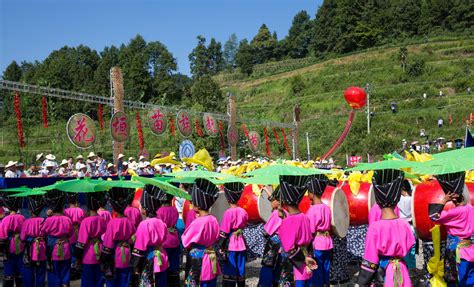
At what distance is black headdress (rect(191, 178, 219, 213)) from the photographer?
5.71 meters

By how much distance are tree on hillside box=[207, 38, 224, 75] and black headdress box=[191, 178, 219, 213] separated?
8340 cm

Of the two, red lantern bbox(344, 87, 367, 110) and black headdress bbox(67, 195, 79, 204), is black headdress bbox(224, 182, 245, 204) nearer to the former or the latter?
black headdress bbox(67, 195, 79, 204)

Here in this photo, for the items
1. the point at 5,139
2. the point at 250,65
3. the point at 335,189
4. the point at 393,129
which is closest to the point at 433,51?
the point at 393,129

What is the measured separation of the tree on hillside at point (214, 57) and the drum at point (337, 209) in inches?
3232

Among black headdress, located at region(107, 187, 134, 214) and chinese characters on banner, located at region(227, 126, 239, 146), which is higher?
chinese characters on banner, located at region(227, 126, 239, 146)

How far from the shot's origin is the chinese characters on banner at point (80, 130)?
1166 cm

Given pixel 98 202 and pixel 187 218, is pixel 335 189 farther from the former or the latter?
pixel 98 202

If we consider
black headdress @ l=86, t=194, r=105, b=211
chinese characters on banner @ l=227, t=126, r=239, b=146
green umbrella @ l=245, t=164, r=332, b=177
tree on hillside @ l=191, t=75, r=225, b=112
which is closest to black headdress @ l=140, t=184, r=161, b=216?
black headdress @ l=86, t=194, r=105, b=211

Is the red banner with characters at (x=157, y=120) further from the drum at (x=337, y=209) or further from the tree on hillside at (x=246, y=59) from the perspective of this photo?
the tree on hillside at (x=246, y=59)

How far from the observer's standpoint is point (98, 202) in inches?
263

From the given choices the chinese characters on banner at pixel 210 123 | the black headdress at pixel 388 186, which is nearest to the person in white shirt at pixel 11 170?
the black headdress at pixel 388 186

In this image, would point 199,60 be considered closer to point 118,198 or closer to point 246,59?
point 246,59

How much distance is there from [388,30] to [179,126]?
55.3 m

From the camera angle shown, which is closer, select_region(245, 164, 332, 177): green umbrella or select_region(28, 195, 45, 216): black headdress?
select_region(245, 164, 332, 177): green umbrella
